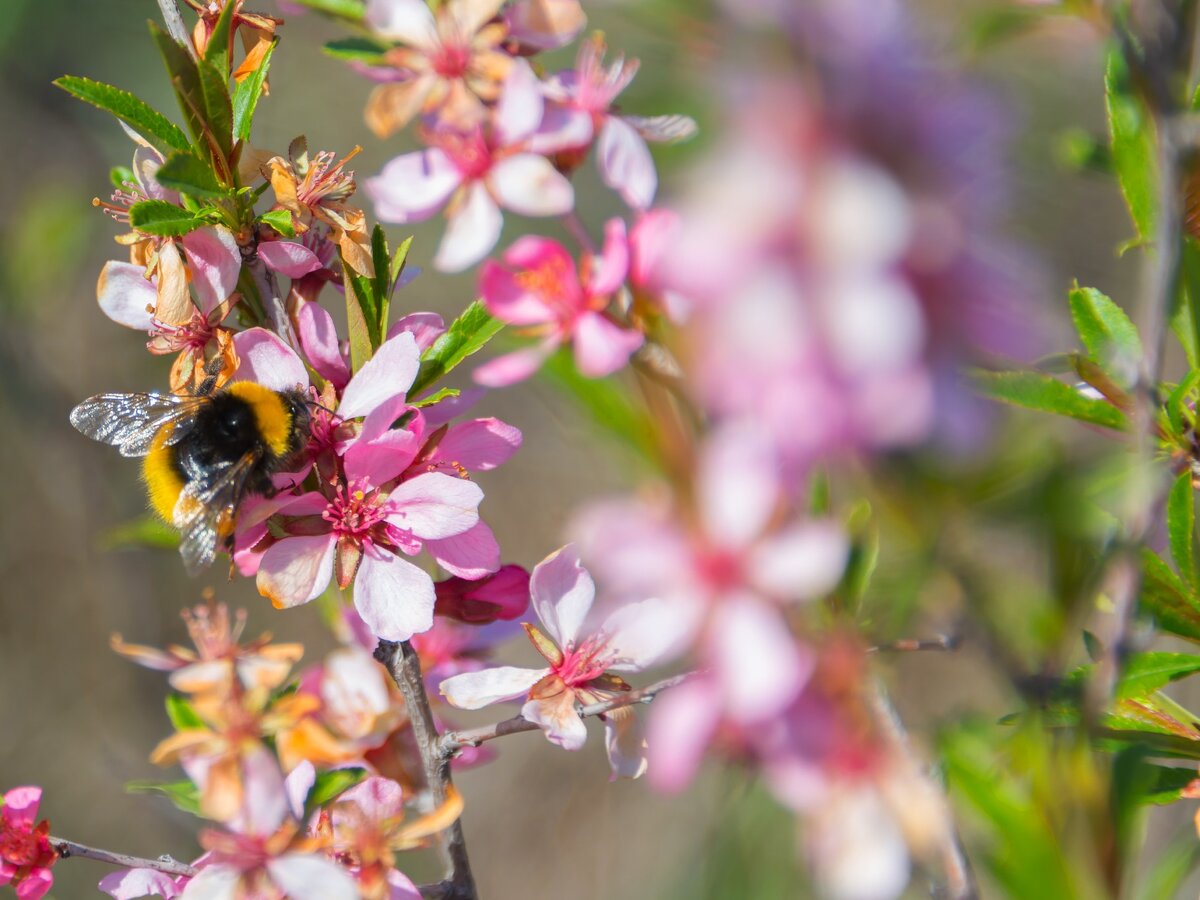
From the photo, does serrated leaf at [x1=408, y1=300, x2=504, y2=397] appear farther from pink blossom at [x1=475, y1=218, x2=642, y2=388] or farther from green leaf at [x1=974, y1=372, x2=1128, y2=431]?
green leaf at [x1=974, y1=372, x2=1128, y2=431]

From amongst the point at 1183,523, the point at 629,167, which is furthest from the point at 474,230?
the point at 1183,523

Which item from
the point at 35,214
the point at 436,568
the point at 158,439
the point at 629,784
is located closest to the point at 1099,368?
the point at 436,568

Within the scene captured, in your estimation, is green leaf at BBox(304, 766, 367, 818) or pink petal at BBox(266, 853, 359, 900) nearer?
pink petal at BBox(266, 853, 359, 900)

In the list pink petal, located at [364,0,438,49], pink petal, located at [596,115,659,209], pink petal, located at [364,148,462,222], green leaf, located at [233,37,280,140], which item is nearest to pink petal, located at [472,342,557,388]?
pink petal, located at [596,115,659,209]

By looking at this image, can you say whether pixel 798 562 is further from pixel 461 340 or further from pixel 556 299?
pixel 461 340

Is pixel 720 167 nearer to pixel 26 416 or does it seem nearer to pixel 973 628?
pixel 973 628

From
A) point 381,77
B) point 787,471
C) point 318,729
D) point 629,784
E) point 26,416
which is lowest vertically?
point 629,784

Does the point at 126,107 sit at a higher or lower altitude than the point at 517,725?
higher
